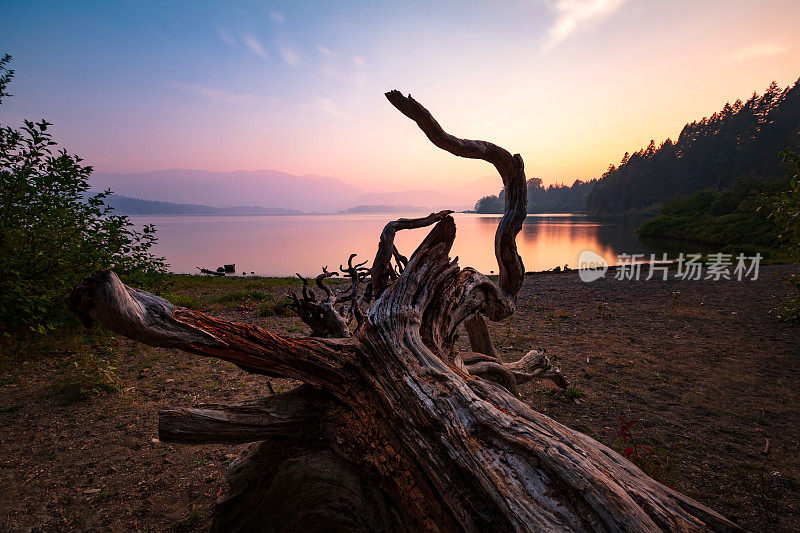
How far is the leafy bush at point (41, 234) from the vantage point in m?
6.07

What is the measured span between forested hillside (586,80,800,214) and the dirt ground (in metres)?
75.5

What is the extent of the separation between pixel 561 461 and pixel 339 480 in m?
1.70

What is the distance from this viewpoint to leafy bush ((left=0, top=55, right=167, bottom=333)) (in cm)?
607

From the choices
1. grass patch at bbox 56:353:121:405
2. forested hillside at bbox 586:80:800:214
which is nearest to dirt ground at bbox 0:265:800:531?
grass patch at bbox 56:353:121:405

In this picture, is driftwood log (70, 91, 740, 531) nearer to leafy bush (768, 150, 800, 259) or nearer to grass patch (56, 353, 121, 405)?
grass patch (56, 353, 121, 405)

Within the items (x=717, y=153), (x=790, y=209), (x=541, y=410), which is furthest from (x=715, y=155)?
(x=541, y=410)

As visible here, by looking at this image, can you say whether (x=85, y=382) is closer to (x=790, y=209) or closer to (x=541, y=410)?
(x=541, y=410)

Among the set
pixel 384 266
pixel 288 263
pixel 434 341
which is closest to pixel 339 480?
pixel 434 341

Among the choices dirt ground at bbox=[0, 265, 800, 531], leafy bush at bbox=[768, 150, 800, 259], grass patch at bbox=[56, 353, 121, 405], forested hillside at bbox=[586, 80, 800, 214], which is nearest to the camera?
dirt ground at bbox=[0, 265, 800, 531]

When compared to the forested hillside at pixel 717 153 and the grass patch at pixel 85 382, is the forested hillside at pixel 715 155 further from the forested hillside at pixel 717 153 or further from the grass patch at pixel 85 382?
the grass patch at pixel 85 382

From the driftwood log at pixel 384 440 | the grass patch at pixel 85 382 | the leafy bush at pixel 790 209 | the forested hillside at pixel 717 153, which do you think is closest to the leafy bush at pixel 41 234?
the grass patch at pixel 85 382

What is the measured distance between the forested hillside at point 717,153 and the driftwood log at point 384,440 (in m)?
82.8

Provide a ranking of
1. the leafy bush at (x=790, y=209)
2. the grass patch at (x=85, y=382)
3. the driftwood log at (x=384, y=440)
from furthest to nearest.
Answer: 1. the leafy bush at (x=790, y=209)
2. the grass patch at (x=85, y=382)
3. the driftwood log at (x=384, y=440)

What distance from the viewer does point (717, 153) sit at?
82.7 m
